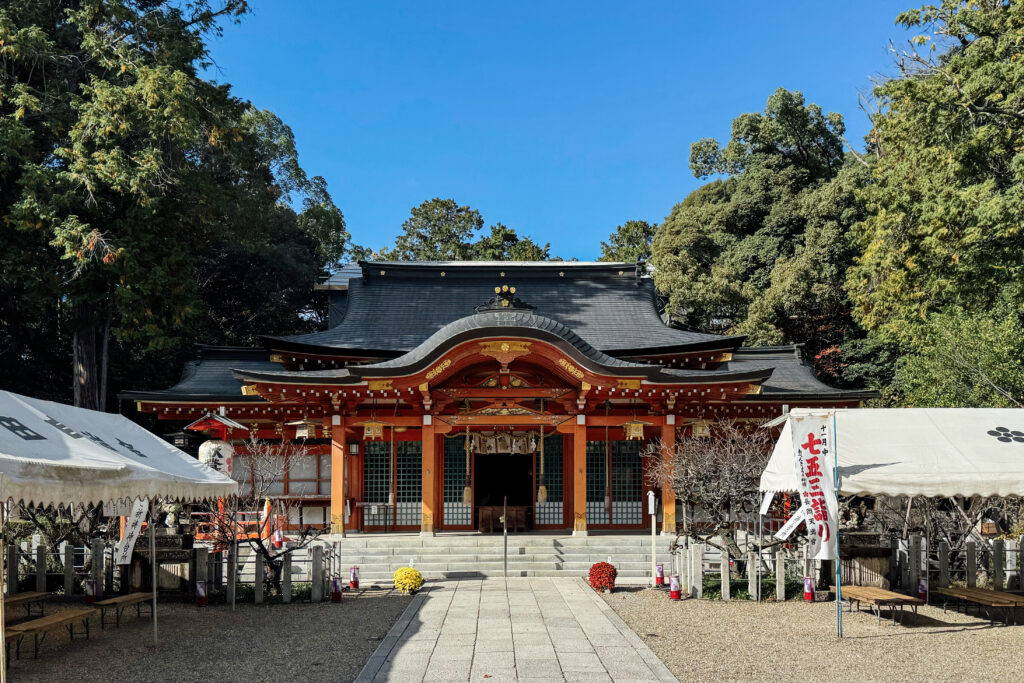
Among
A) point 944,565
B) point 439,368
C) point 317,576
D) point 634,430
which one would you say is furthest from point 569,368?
point 944,565

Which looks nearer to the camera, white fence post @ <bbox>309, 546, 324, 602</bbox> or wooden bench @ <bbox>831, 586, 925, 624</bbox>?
wooden bench @ <bbox>831, 586, 925, 624</bbox>

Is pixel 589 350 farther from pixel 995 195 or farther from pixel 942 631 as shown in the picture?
pixel 995 195

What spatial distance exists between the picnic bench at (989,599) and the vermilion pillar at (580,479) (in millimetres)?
6981

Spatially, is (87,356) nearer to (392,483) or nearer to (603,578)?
(392,483)

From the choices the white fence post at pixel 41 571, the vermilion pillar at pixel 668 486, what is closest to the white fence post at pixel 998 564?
the vermilion pillar at pixel 668 486

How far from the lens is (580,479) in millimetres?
17188

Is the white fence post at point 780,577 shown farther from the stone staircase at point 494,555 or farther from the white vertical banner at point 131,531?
the white vertical banner at point 131,531

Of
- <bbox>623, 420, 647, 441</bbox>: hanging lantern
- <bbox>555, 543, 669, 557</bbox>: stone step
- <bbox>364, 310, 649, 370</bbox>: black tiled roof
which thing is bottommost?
<bbox>555, 543, 669, 557</bbox>: stone step

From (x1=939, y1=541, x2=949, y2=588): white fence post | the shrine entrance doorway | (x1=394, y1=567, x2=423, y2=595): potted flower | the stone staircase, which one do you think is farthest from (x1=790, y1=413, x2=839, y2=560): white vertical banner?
the shrine entrance doorway

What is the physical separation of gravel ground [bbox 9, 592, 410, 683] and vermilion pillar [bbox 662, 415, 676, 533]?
6.98 m

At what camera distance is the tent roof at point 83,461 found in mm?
6789

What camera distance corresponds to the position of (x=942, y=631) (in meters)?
10.2

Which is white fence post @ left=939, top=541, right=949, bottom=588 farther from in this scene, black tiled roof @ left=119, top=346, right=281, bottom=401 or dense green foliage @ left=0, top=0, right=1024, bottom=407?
black tiled roof @ left=119, top=346, right=281, bottom=401

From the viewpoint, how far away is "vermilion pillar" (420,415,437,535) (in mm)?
16953
